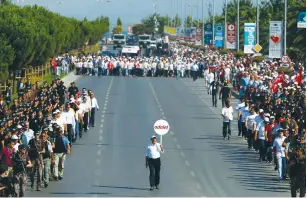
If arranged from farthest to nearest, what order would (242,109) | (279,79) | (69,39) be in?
(69,39), (279,79), (242,109)

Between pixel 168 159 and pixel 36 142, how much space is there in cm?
689

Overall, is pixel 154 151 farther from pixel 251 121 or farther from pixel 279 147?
pixel 251 121

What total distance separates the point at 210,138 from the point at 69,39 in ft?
219

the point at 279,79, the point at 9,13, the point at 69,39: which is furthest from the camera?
the point at 69,39

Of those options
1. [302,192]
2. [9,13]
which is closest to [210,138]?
[302,192]

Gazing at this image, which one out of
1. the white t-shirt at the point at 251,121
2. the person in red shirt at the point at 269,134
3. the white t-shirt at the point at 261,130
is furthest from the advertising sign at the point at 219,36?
the person in red shirt at the point at 269,134

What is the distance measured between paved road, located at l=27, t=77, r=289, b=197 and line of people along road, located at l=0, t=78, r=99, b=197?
47 cm

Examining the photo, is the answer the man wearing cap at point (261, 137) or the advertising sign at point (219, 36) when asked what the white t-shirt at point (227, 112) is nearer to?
the man wearing cap at point (261, 137)

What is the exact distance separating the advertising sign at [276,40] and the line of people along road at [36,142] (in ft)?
65.0

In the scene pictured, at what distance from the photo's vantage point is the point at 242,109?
36.1 m

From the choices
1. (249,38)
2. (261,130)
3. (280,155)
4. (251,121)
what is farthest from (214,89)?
(280,155)

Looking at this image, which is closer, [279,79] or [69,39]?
[279,79]

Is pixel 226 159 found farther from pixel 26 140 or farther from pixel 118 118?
pixel 118 118

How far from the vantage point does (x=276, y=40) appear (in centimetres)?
5631
